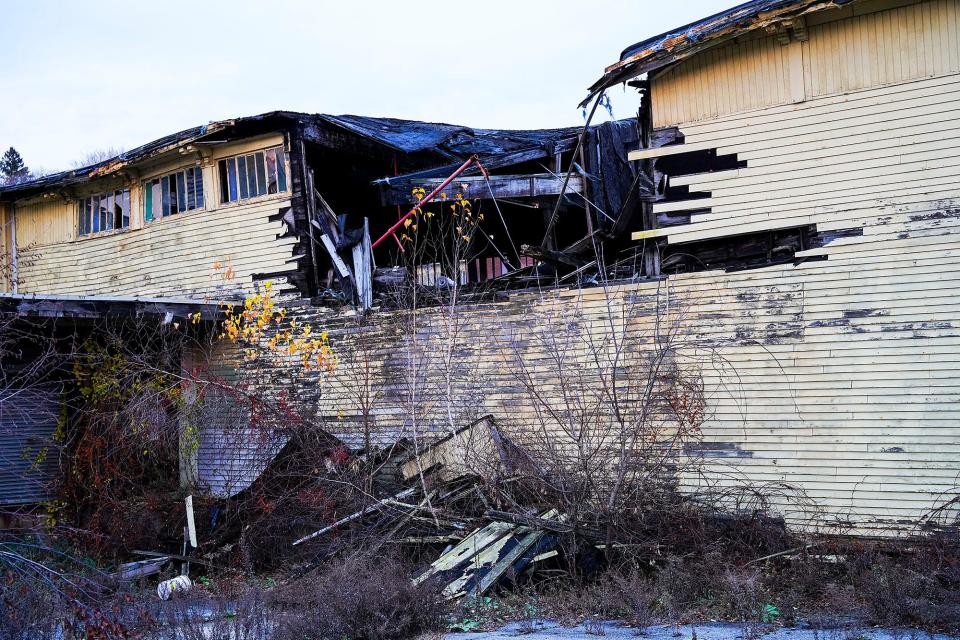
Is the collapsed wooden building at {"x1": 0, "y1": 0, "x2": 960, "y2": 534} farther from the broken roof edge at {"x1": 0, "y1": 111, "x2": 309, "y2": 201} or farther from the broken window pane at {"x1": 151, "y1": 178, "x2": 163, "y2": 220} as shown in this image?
the broken window pane at {"x1": 151, "y1": 178, "x2": 163, "y2": 220}

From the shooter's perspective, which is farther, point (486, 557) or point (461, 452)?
point (461, 452)

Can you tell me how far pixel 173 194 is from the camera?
1502cm

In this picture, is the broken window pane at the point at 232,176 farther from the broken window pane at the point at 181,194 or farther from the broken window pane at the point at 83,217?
the broken window pane at the point at 83,217

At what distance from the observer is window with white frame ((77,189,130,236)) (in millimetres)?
15820

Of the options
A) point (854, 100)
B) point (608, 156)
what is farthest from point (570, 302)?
point (854, 100)

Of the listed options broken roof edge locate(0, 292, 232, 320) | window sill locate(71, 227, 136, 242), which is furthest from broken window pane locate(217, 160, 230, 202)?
window sill locate(71, 227, 136, 242)

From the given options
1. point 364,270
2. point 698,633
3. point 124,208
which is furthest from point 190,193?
point 698,633

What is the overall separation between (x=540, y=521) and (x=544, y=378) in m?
2.87

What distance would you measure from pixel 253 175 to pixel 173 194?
2071mm

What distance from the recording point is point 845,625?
275 inches

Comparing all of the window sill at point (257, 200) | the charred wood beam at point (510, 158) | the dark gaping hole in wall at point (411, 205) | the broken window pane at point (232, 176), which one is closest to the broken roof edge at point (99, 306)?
the window sill at point (257, 200)

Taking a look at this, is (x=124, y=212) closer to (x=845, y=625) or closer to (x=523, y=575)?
(x=523, y=575)

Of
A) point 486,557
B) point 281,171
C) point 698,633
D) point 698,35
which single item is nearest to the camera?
point 698,633

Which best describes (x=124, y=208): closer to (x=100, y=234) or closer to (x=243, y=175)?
(x=100, y=234)
